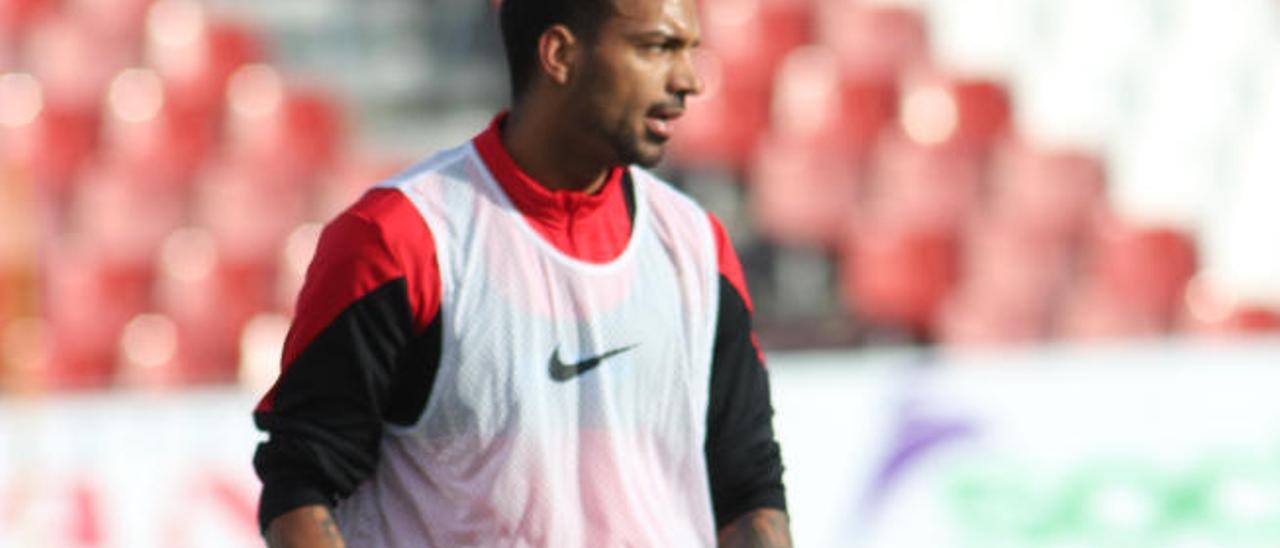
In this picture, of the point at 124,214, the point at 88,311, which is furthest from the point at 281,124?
the point at 88,311

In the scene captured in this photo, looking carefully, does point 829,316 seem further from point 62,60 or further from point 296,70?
point 62,60

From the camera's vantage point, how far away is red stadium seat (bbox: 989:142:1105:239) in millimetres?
8859

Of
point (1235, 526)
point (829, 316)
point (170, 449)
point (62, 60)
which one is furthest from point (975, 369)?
point (62, 60)

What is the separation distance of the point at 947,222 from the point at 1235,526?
2.14 m

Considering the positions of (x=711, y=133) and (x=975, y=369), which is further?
(x=711, y=133)

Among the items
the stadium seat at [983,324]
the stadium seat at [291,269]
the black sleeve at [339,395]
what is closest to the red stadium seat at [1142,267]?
the stadium seat at [983,324]

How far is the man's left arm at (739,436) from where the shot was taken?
3.04 meters

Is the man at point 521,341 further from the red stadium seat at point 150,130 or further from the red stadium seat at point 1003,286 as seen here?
the red stadium seat at point 150,130

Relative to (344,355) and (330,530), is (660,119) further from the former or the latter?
(330,530)

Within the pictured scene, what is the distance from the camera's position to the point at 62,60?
955 cm

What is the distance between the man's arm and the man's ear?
1.86 feet

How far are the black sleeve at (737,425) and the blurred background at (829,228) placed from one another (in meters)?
3.81

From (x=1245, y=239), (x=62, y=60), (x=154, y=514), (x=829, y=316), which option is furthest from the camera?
(x=62, y=60)

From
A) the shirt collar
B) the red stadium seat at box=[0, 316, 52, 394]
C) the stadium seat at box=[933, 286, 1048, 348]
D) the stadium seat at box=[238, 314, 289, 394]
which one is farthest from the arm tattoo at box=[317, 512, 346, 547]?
the stadium seat at box=[933, 286, 1048, 348]
